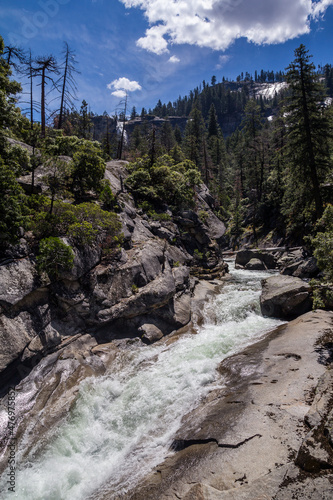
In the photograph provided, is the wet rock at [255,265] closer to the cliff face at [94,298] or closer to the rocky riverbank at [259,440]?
the cliff face at [94,298]

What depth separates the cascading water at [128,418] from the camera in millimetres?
6284

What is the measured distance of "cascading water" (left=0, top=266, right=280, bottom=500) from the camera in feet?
20.6

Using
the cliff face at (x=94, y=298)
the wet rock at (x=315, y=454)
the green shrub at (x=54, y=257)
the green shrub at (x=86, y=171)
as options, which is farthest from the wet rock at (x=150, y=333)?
the green shrub at (x=86, y=171)

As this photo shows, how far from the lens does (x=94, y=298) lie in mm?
12008

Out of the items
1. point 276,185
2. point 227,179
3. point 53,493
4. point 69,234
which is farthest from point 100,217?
point 227,179

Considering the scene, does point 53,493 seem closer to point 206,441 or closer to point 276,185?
point 206,441

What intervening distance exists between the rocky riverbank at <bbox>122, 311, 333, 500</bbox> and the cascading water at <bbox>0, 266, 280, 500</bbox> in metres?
0.65

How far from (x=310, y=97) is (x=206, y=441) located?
2498 centimetres

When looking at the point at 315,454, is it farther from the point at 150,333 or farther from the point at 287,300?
the point at 287,300

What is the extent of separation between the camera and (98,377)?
992 centimetres

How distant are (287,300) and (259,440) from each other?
33.4 feet

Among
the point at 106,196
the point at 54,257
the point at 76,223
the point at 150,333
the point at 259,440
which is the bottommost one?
the point at 150,333

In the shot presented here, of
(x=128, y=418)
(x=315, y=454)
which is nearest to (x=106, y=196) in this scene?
(x=128, y=418)

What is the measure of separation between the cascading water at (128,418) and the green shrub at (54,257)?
494 centimetres
